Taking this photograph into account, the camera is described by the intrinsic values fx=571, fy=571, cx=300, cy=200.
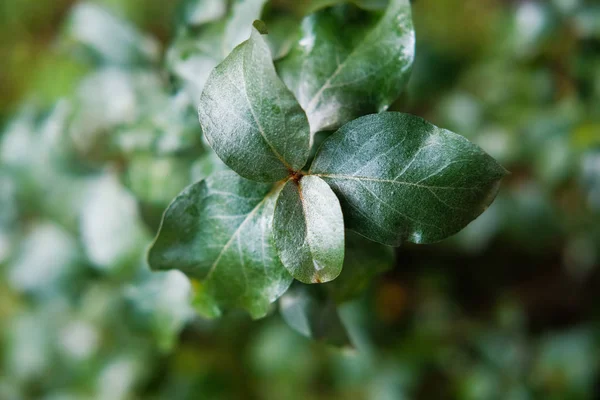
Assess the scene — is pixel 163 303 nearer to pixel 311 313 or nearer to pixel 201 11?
pixel 311 313

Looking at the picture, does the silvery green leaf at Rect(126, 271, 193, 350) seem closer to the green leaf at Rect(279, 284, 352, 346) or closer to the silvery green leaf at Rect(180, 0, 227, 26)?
the green leaf at Rect(279, 284, 352, 346)

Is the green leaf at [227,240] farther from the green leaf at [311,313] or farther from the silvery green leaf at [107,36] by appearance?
the silvery green leaf at [107,36]

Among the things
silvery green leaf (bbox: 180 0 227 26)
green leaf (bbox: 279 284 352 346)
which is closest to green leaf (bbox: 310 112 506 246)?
green leaf (bbox: 279 284 352 346)

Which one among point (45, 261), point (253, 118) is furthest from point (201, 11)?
point (45, 261)

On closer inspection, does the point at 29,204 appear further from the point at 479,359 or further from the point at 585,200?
the point at 585,200

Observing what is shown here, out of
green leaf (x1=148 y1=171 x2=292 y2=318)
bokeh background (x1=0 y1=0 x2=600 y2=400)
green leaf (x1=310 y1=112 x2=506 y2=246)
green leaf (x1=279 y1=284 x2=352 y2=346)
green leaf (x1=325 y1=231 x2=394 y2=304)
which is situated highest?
green leaf (x1=310 y1=112 x2=506 y2=246)

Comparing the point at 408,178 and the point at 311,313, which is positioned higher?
the point at 408,178
